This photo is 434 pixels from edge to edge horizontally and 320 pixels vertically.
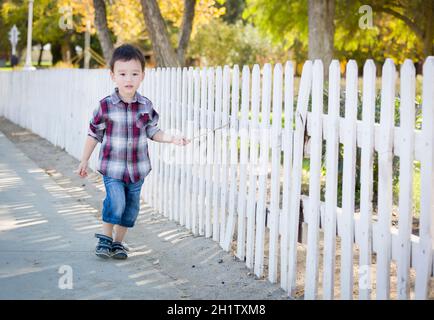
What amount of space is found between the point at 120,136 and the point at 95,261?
960mm

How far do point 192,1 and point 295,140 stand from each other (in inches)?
424

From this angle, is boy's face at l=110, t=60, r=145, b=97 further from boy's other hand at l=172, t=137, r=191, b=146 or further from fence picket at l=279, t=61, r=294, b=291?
fence picket at l=279, t=61, r=294, b=291

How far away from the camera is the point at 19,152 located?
1331cm

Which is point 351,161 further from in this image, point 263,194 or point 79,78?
point 79,78

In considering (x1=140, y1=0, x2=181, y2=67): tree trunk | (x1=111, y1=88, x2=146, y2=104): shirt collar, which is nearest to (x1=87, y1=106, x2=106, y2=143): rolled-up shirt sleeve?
(x1=111, y1=88, x2=146, y2=104): shirt collar

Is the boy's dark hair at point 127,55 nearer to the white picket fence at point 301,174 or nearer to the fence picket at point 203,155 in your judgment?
the white picket fence at point 301,174

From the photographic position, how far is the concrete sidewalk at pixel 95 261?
507 centimetres

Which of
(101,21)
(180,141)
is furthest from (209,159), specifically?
(101,21)

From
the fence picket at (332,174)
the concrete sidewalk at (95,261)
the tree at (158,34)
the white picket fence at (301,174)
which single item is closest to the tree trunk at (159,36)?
the tree at (158,34)

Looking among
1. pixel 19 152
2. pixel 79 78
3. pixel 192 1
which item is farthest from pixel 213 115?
pixel 192 1

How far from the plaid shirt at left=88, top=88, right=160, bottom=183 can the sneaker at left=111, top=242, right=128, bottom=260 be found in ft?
1.72

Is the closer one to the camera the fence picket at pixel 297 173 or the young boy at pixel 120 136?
the fence picket at pixel 297 173

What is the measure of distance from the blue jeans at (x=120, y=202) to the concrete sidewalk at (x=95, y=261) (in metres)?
0.33

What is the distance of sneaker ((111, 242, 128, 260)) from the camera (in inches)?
233
